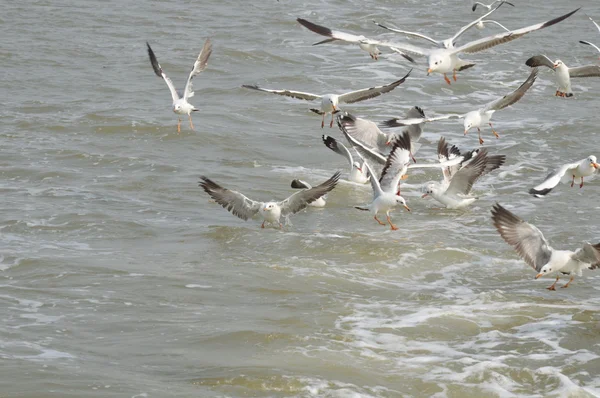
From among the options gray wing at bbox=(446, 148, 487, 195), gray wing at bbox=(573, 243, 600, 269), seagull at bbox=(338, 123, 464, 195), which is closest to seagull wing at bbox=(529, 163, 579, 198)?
gray wing at bbox=(573, 243, 600, 269)

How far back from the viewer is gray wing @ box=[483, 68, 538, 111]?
1202 cm

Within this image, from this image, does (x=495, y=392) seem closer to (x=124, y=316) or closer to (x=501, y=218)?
(x=501, y=218)

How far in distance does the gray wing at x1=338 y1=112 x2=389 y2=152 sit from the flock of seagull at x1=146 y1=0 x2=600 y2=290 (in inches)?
0.5

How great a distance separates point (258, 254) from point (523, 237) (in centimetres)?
272

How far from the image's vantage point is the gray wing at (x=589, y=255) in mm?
8445

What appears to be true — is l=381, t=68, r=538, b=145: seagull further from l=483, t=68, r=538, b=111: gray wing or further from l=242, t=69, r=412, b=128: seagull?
l=242, t=69, r=412, b=128: seagull

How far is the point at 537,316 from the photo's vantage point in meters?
8.30

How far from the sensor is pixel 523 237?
8789 mm

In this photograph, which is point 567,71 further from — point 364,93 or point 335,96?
point 335,96

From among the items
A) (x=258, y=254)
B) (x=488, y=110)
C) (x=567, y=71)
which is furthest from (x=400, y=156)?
(x=567, y=71)

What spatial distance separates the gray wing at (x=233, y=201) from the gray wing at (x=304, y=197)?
0.31m

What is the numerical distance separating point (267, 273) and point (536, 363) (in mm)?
2951

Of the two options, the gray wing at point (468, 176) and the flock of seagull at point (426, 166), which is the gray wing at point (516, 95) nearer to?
the flock of seagull at point (426, 166)

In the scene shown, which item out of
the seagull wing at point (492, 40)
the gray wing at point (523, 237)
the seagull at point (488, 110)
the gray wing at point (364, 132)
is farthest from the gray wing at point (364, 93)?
the gray wing at point (523, 237)
